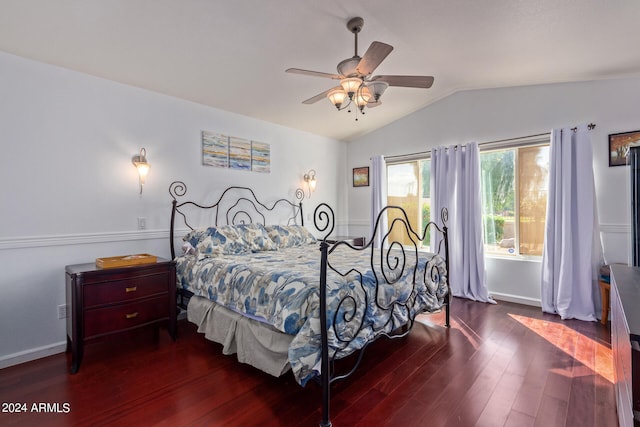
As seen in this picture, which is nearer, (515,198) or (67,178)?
(67,178)

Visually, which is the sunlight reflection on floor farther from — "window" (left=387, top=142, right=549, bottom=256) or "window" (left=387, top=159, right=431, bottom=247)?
"window" (left=387, top=159, right=431, bottom=247)

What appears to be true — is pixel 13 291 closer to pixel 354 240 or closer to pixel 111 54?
pixel 111 54

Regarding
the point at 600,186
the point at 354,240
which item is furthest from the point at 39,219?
the point at 600,186

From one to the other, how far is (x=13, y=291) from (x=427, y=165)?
4950 millimetres

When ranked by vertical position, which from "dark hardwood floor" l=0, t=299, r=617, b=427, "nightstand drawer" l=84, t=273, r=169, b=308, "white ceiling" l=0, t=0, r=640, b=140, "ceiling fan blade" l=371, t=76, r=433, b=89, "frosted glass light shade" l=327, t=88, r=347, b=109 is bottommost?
"dark hardwood floor" l=0, t=299, r=617, b=427

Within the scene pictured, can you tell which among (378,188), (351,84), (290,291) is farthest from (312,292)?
(378,188)

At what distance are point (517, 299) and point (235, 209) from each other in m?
3.83

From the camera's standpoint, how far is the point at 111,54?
2.61m

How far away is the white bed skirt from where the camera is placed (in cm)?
206

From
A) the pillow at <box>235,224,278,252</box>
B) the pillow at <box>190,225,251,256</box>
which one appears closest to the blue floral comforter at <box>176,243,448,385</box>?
the pillow at <box>190,225,251,256</box>

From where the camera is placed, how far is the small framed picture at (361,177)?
5.48m

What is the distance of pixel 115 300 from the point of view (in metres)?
2.55

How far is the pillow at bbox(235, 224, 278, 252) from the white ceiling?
5.06ft

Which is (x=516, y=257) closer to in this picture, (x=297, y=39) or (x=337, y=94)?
(x=337, y=94)
